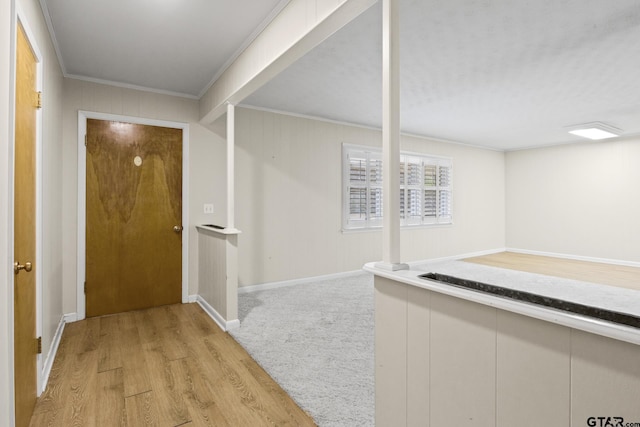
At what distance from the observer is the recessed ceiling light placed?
16.6 ft

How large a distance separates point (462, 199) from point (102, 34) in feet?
21.2

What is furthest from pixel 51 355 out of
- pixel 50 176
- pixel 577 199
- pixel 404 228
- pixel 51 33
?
pixel 577 199

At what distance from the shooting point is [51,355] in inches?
97.0

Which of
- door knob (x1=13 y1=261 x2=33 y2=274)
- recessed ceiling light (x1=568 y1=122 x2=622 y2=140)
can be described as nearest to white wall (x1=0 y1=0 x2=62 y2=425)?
door knob (x1=13 y1=261 x2=33 y2=274)

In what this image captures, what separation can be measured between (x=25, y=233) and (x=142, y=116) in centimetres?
228

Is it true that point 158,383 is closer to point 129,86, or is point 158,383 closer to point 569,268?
point 129,86

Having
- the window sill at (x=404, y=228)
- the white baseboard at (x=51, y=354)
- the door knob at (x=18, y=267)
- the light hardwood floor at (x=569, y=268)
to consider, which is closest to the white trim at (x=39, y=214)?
the white baseboard at (x=51, y=354)

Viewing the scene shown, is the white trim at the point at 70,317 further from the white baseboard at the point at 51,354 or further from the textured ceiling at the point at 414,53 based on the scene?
the textured ceiling at the point at 414,53

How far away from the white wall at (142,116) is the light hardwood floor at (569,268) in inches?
202

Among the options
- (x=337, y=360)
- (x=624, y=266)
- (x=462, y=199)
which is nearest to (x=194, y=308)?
(x=337, y=360)

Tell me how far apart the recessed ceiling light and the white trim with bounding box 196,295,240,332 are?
5.67 m

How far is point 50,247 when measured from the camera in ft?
8.45

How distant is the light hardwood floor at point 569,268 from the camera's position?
498cm

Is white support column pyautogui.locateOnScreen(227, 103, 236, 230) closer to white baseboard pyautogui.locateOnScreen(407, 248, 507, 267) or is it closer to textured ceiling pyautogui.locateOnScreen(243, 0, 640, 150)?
textured ceiling pyautogui.locateOnScreen(243, 0, 640, 150)
